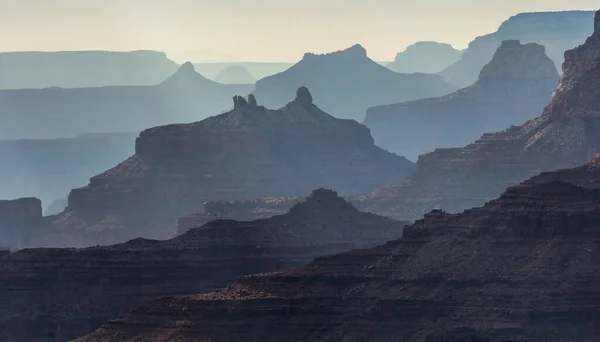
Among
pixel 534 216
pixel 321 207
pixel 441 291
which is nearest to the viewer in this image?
pixel 441 291

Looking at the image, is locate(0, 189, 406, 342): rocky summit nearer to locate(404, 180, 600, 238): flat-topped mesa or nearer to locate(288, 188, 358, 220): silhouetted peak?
locate(288, 188, 358, 220): silhouetted peak

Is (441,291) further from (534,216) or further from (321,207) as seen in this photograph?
(321,207)

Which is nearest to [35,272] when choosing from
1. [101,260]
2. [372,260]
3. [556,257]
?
[101,260]

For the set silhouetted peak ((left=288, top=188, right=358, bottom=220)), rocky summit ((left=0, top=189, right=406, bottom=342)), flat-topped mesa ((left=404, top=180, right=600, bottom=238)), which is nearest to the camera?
flat-topped mesa ((left=404, top=180, right=600, bottom=238))

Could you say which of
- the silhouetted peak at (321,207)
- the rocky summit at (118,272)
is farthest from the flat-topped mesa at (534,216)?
the silhouetted peak at (321,207)

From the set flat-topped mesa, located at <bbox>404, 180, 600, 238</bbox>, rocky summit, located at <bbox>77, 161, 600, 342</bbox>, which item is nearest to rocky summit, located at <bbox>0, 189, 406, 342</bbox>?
rocky summit, located at <bbox>77, 161, 600, 342</bbox>

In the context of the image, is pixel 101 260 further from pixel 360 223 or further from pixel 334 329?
pixel 334 329

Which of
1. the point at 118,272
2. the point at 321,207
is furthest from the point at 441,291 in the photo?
the point at 321,207
